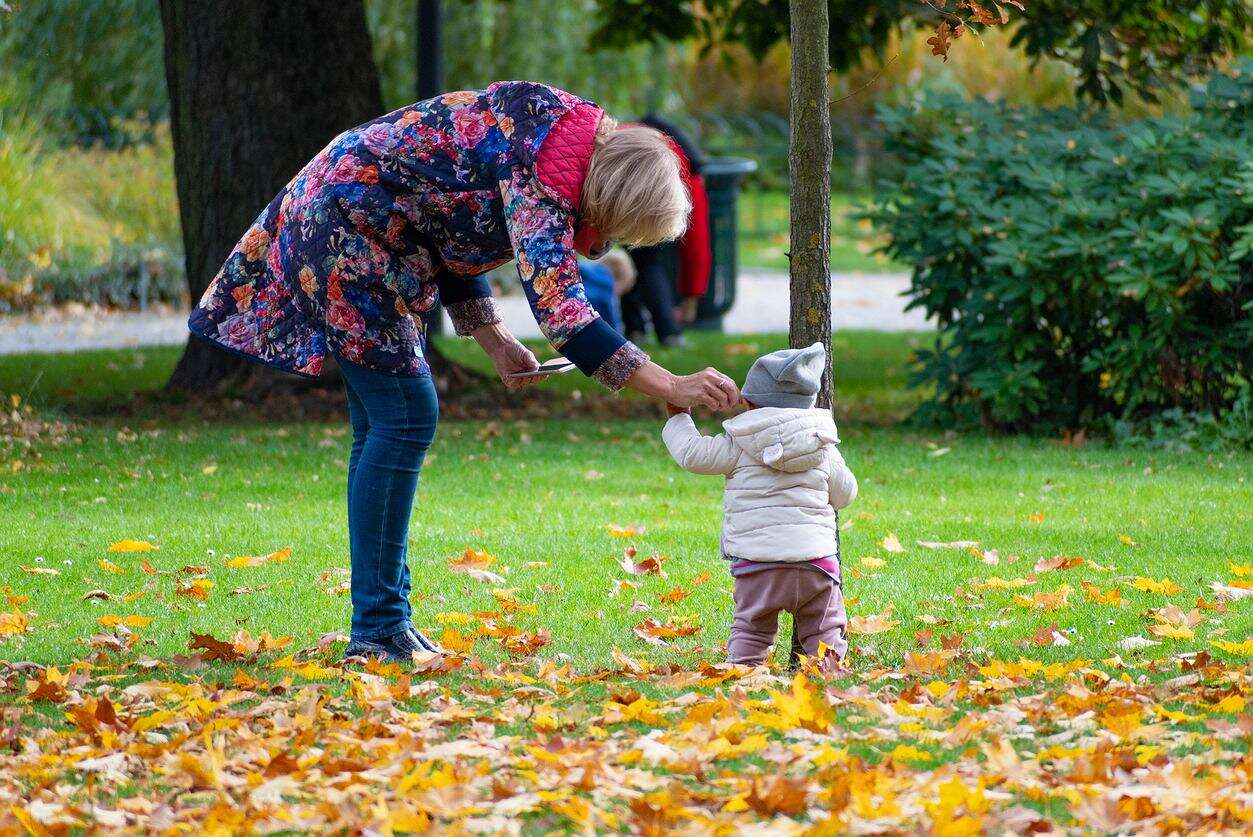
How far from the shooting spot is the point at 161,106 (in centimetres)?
2014

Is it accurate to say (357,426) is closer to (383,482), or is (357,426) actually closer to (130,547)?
(383,482)

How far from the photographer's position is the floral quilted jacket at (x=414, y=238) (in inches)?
145

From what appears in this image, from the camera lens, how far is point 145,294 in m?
16.0

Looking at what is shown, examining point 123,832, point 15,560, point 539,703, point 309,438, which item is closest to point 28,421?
point 309,438

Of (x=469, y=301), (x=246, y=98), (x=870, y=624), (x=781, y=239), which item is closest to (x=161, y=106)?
(x=781, y=239)

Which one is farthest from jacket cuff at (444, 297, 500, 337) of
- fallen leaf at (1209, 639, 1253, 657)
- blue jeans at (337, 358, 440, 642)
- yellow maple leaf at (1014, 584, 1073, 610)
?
fallen leaf at (1209, 639, 1253, 657)

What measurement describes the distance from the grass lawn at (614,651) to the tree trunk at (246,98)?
1639 mm

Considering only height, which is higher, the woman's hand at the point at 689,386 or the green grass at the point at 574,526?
the woman's hand at the point at 689,386

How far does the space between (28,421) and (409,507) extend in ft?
16.1

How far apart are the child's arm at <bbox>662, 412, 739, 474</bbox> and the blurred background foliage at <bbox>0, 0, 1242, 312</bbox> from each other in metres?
5.87

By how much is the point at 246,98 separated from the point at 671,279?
18.2ft

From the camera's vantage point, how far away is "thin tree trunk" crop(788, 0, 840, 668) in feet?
13.7

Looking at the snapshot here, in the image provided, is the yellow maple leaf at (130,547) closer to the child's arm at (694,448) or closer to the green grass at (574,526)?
the green grass at (574,526)

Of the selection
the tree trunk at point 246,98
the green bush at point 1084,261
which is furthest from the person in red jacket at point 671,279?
the green bush at point 1084,261
